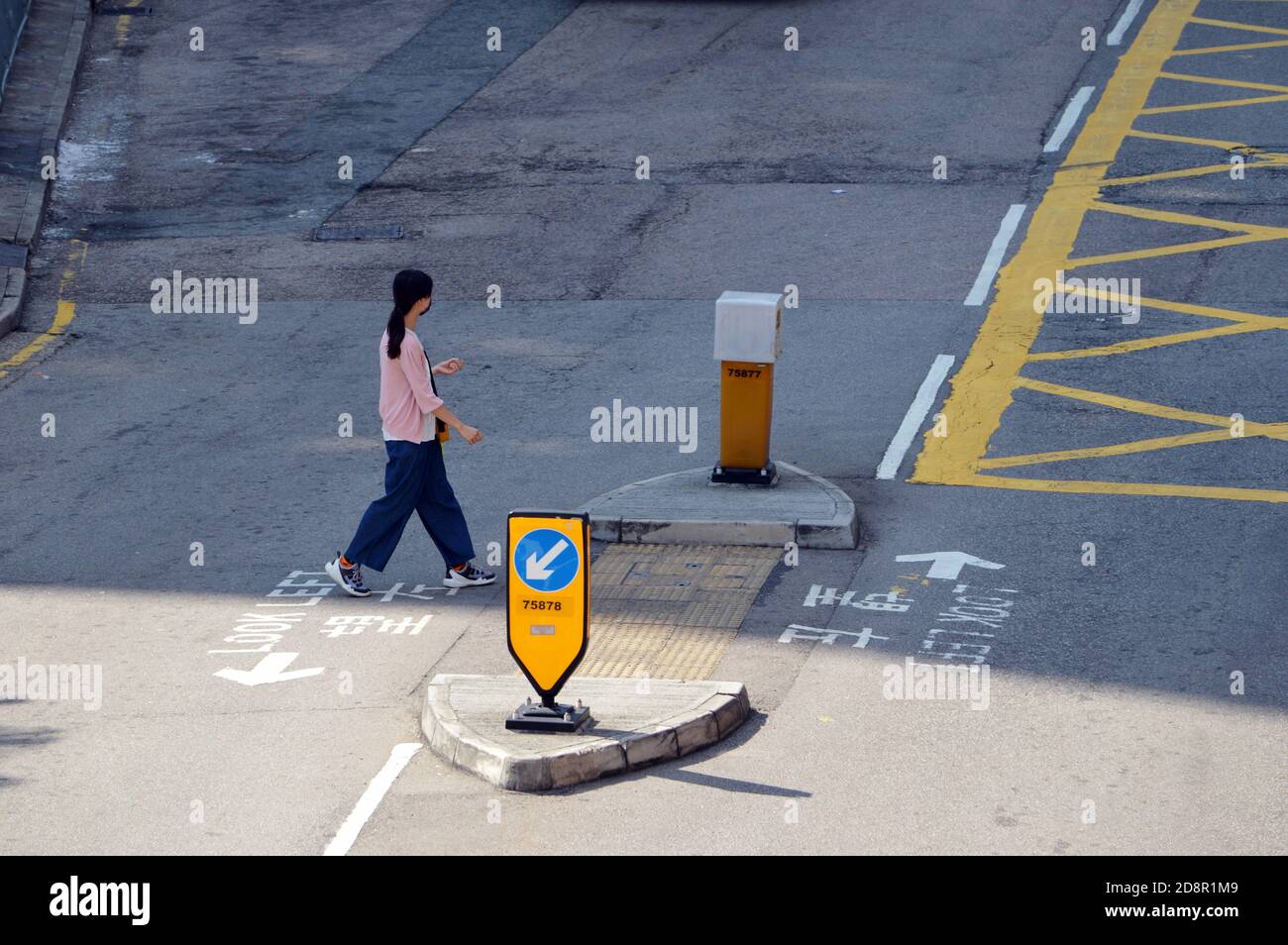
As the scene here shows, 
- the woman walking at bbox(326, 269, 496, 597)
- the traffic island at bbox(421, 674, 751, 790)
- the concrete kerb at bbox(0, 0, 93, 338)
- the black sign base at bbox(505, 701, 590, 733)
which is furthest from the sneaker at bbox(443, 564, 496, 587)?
the concrete kerb at bbox(0, 0, 93, 338)

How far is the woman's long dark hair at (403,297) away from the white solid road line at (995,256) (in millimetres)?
A: 6357

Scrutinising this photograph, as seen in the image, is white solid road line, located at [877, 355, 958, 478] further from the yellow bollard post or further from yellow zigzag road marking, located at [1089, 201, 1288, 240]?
yellow zigzag road marking, located at [1089, 201, 1288, 240]

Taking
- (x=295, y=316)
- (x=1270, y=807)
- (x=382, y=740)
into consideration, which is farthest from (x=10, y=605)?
(x=1270, y=807)

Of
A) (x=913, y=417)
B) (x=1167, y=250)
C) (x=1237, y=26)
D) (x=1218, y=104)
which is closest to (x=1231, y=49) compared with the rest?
(x=1237, y=26)

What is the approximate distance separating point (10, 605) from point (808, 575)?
178 inches

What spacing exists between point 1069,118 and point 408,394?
40.8ft

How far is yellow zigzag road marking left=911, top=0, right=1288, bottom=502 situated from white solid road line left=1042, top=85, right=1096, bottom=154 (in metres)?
0.20

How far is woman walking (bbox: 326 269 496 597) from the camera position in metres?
9.79

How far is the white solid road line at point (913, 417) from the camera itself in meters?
11.6

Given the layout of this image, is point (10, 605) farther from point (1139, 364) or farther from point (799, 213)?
point (799, 213)

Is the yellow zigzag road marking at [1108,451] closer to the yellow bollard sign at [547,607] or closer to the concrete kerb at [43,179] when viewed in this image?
the yellow bollard sign at [547,607]

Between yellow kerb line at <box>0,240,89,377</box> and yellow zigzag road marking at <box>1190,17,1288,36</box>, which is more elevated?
yellow zigzag road marking at <box>1190,17,1288,36</box>

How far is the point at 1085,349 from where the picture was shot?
44.7 feet

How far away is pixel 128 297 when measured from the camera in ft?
52.7
